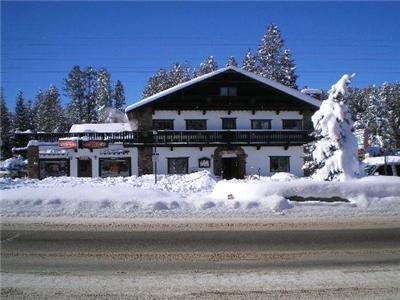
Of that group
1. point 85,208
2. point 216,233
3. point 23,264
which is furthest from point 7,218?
point 216,233

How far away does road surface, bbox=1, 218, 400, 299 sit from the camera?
6418 mm

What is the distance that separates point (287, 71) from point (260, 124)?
2518cm

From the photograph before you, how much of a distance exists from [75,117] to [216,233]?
7037cm

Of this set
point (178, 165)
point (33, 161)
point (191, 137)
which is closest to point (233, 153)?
point (191, 137)

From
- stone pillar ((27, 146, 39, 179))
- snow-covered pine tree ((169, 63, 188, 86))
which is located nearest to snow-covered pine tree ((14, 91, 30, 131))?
snow-covered pine tree ((169, 63, 188, 86))

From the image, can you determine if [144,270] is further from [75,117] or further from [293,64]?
[75,117]

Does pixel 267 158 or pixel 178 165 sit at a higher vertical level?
pixel 267 158

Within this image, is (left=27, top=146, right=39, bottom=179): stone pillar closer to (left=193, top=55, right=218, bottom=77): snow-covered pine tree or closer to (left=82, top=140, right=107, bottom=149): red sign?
(left=82, top=140, right=107, bottom=149): red sign

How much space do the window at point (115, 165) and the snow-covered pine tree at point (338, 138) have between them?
19.5 metres

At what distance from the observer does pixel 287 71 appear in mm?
61844

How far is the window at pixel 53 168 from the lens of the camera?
1453 inches

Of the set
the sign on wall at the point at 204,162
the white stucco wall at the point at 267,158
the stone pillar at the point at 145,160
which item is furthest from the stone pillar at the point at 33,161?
the white stucco wall at the point at 267,158

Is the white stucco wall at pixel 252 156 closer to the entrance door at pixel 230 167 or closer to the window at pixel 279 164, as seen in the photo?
the window at pixel 279 164

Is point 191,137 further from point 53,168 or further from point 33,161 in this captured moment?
point 33,161
